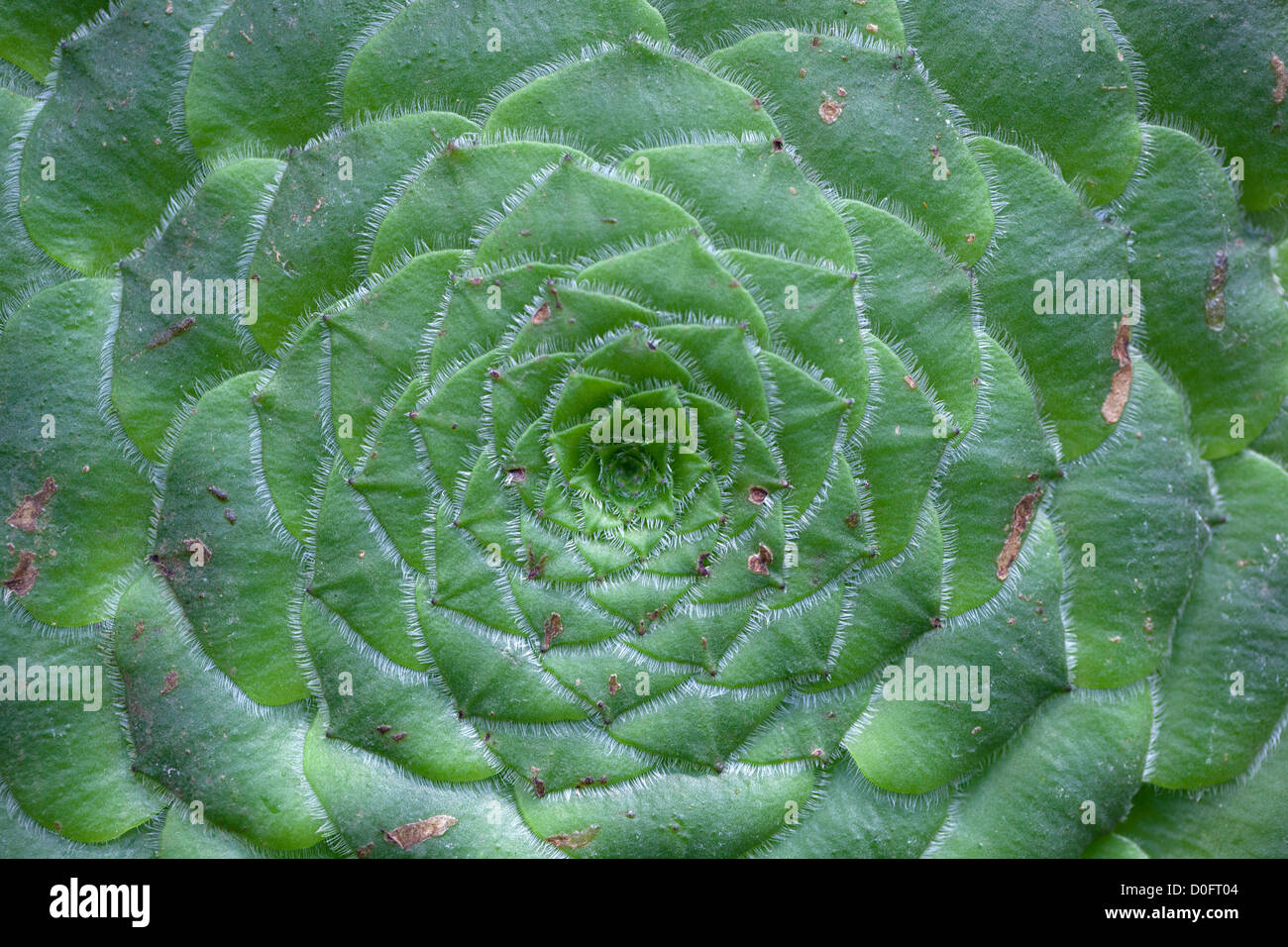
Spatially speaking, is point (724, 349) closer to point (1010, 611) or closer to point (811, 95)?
point (811, 95)

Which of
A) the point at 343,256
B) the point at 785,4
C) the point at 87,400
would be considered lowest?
the point at 87,400

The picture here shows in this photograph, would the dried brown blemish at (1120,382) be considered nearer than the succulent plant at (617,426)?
No

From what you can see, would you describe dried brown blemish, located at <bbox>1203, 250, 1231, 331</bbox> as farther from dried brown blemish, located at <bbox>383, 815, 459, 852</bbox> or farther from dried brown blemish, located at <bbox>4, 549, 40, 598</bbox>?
dried brown blemish, located at <bbox>4, 549, 40, 598</bbox>

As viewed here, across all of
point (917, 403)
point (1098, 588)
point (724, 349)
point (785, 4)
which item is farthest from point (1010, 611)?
point (785, 4)

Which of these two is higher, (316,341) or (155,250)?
(155,250)

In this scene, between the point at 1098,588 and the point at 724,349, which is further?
the point at 1098,588
